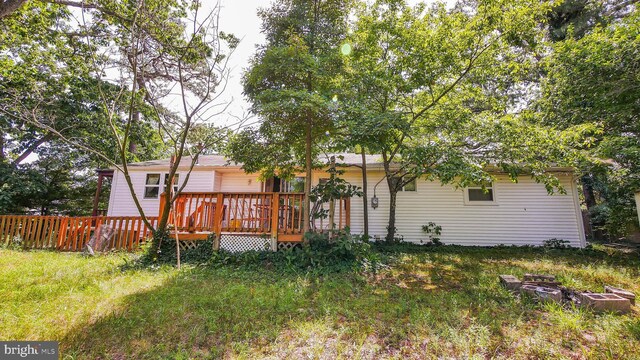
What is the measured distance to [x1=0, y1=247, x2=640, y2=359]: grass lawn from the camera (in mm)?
2480

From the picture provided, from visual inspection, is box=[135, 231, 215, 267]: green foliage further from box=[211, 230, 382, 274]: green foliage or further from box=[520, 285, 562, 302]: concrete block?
box=[520, 285, 562, 302]: concrete block

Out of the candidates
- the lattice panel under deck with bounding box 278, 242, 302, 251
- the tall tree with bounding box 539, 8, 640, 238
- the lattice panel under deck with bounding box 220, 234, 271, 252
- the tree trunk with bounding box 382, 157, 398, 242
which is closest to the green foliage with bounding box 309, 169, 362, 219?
the lattice panel under deck with bounding box 278, 242, 302, 251

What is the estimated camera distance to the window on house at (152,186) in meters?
10.6

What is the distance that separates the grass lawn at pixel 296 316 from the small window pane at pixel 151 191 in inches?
222

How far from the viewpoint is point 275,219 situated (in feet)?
20.9

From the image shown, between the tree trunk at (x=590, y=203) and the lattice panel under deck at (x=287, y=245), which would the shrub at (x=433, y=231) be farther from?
the tree trunk at (x=590, y=203)

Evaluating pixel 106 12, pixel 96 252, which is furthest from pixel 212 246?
pixel 106 12

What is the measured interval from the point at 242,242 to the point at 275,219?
3.51 feet

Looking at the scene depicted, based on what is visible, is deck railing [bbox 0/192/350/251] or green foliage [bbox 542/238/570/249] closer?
deck railing [bbox 0/192/350/251]

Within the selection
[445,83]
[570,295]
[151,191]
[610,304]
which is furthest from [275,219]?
[151,191]

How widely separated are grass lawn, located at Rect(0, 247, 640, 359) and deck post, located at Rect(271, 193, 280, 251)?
1.22 m

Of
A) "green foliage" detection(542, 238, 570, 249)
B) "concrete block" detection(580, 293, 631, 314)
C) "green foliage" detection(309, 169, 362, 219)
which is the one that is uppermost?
"green foliage" detection(309, 169, 362, 219)

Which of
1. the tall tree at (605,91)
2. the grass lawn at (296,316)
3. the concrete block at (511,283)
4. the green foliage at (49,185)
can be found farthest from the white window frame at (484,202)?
the green foliage at (49,185)

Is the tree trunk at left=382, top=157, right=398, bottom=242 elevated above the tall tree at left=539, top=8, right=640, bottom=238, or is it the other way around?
the tall tree at left=539, top=8, right=640, bottom=238
